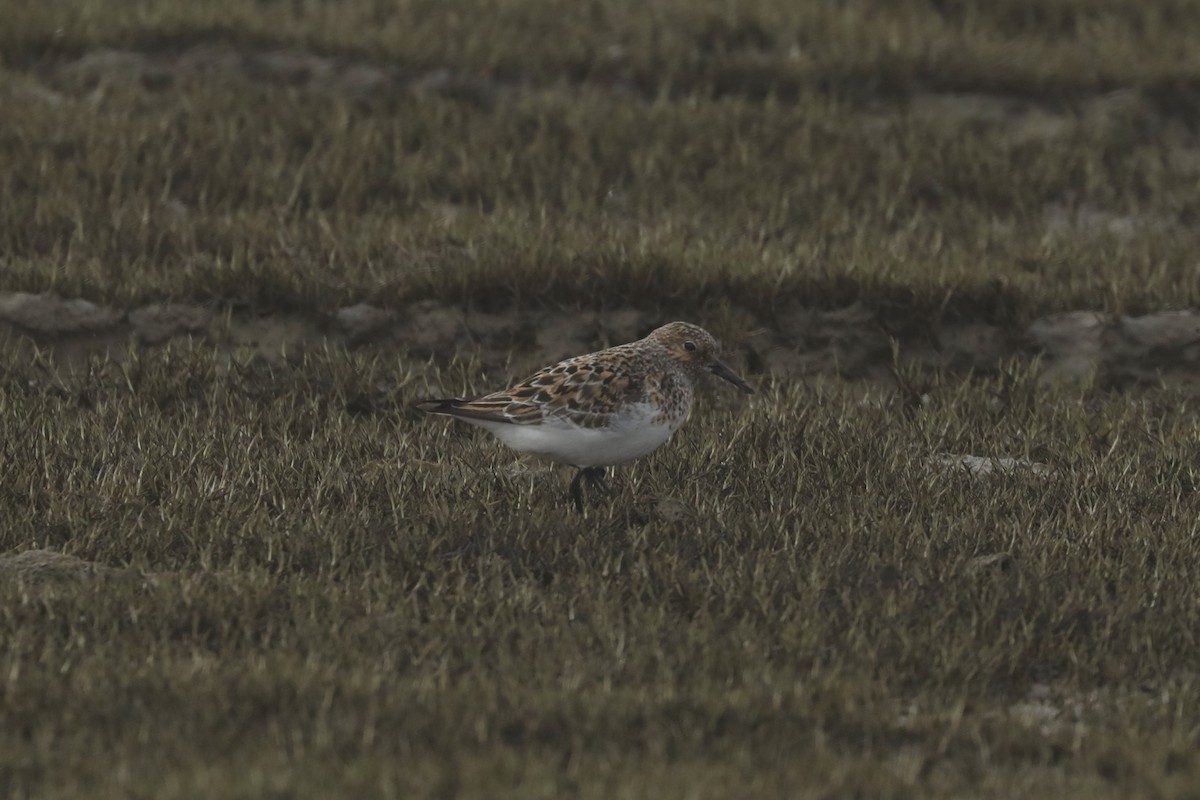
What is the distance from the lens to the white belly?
730 cm

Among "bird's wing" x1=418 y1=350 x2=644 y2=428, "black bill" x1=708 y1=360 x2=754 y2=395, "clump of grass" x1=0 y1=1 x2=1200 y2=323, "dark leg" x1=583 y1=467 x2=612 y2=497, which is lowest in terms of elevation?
"clump of grass" x1=0 y1=1 x2=1200 y2=323

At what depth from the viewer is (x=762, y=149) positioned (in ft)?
41.7

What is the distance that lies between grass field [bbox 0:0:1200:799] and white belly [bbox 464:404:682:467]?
0.88 ft

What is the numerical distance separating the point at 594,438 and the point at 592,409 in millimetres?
122

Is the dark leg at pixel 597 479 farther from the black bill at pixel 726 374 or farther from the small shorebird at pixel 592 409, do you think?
the black bill at pixel 726 374

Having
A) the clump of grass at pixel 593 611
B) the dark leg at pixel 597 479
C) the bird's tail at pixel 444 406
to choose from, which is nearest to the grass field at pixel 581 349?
the clump of grass at pixel 593 611

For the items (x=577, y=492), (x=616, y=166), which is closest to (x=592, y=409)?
(x=577, y=492)

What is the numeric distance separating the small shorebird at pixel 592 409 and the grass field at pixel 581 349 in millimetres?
294

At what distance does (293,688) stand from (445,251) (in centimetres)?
526

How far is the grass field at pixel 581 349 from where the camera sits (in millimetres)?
5730

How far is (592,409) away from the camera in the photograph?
7.33 metres

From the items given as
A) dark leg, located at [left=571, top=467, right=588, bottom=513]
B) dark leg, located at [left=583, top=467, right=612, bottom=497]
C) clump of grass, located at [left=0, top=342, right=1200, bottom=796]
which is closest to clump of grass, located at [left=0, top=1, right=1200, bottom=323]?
clump of grass, located at [left=0, top=342, right=1200, bottom=796]

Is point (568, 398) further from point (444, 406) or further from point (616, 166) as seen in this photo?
point (616, 166)

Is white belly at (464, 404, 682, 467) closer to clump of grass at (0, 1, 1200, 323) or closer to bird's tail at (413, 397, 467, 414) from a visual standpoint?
bird's tail at (413, 397, 467, 414)
